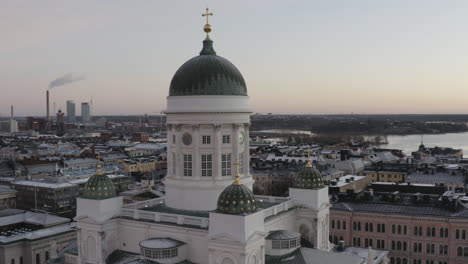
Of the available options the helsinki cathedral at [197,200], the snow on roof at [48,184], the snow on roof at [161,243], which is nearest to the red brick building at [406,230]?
the helsinki cathedral at [197,200]

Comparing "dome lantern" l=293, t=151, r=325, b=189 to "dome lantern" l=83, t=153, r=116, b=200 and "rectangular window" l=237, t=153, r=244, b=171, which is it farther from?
"dome lantern" l=83, t=153, r=116, b=200

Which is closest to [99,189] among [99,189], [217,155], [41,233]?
[99,189]

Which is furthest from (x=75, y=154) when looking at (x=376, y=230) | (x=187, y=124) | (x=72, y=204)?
(x=187, y=124)

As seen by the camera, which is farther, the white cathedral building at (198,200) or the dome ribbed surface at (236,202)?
the white cathedral building at (198,200)

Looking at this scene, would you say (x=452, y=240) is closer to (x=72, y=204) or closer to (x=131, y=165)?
(x=72, y=204)

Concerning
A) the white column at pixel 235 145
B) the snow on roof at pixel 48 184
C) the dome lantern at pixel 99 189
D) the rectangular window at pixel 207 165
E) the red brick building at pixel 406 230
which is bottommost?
the red brick building at pixel 406 230

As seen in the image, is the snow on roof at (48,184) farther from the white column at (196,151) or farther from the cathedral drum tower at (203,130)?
the white column at (196,151)
